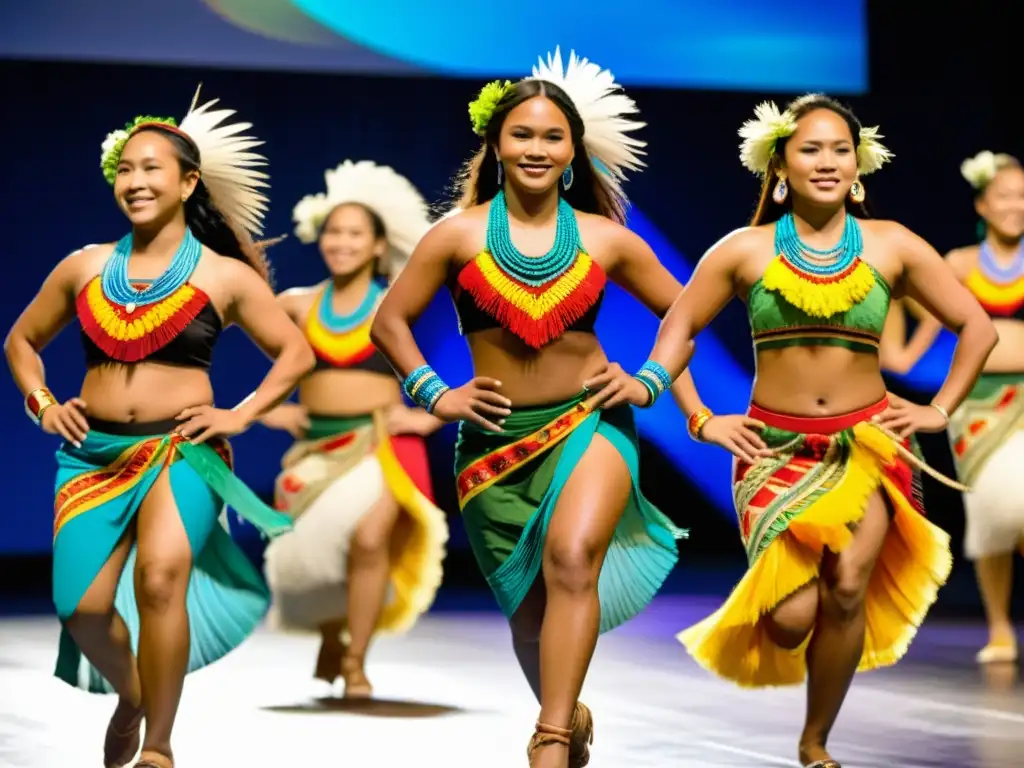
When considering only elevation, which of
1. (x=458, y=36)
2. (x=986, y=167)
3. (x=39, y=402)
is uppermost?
(x=458, y=36)

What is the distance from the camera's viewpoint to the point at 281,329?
4.62 meters

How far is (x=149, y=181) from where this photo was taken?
4.54 m

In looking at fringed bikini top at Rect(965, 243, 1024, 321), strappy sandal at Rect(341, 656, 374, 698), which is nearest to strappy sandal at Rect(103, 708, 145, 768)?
strappy sandal at Rect(341, 656, 374, 698)

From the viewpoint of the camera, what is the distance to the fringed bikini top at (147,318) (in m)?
4.43

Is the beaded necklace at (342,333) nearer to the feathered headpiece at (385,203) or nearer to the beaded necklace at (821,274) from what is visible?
the feathered headpiece at (385,203)

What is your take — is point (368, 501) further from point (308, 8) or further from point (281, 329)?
point (308, 8)

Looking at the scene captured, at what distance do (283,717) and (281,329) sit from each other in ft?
4.78

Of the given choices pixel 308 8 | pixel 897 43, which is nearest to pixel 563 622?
pixel 308 8

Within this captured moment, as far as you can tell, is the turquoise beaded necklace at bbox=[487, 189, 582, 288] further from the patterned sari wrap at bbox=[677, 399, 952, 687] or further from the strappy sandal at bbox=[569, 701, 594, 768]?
the strappy sandal at bbox=[569, 701, 594, 768]

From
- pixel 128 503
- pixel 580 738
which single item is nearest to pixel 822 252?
pixel 580 738

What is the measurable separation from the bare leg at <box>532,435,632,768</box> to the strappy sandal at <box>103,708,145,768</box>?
1114mm

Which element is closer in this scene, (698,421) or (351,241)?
(698,421)

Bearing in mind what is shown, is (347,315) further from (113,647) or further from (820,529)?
(820,529)

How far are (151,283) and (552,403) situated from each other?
0.98 meters
